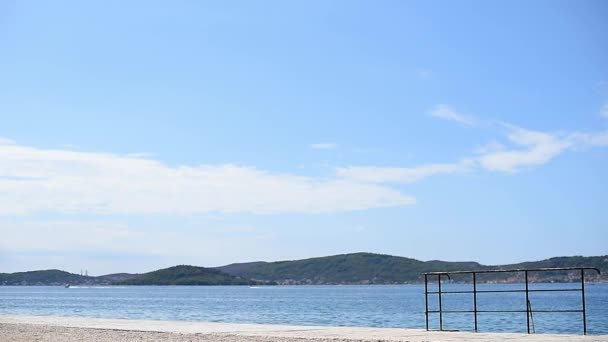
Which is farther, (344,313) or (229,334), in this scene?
(344,313)

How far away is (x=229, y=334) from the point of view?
22.0 meters

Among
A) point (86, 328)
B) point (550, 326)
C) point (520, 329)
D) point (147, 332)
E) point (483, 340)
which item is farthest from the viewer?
point (550, 326)

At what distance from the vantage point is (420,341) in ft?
59.6

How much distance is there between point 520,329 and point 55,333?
24.6 meters

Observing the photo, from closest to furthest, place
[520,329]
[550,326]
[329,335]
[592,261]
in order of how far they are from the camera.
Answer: [329,335]
[520,329]
[550,326]
[592,261]

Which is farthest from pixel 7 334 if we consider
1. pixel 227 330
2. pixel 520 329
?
pixel 520 329

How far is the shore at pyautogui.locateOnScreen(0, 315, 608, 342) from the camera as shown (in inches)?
747

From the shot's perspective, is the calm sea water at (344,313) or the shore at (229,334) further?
the calm sea water at (344,313)

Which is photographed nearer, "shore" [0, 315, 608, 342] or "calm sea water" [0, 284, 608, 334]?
"shore" [0, 315, 608, 342]

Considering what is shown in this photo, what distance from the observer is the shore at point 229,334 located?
19.0 m

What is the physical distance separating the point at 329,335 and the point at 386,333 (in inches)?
54.8

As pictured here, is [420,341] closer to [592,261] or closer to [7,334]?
[7,334]

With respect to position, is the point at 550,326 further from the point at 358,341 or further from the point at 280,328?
the point at 358,341

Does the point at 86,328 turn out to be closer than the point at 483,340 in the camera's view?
No
